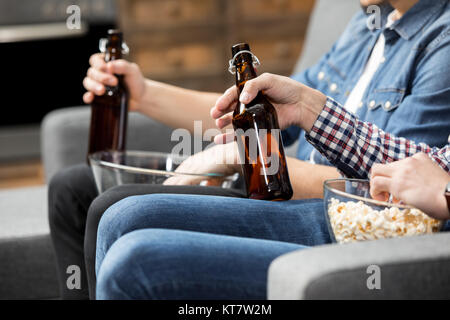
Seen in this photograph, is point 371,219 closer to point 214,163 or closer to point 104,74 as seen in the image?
point 214,163

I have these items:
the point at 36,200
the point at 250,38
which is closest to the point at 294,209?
the point at 36,200

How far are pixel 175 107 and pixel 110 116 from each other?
0.16 m

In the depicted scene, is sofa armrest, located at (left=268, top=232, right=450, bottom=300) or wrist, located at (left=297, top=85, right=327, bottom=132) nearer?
sofa armrest, located at (left=268, top=232, right=450, bottom=300)

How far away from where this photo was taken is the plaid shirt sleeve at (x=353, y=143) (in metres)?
0.98

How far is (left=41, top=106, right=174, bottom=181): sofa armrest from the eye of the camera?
1610 millimetres

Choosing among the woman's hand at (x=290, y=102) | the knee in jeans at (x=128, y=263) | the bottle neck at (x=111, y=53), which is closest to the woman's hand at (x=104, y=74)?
the bottle neck at (x=111, y=53)

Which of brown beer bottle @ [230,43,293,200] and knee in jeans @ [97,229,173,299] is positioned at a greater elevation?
brown beer bottle @ [230,43,293,200]

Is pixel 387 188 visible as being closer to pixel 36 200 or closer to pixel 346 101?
pixel 346 101

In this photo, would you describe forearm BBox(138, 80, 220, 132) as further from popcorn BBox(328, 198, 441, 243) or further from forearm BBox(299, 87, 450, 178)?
popcorn BBox(328, 198, 441, 243)

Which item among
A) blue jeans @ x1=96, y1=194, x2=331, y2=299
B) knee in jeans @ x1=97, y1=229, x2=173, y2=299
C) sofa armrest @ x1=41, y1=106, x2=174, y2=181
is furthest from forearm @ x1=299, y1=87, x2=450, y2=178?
sofa armrest @ x1=41, y1=106, x2=174, y2=181

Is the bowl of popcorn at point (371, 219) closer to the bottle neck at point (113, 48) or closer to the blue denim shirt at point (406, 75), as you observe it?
the blue denim shirt at point (406, 75)

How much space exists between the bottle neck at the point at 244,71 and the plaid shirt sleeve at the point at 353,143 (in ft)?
0.42

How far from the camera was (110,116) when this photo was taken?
134cm
